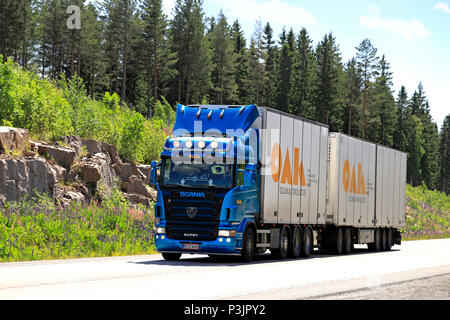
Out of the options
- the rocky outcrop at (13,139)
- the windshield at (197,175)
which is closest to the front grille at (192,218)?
the windshield at (197,175)

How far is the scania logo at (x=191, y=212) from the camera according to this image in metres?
18.4

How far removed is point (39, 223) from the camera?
20.9 meters

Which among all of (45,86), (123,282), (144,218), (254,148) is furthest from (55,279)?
(45,86)

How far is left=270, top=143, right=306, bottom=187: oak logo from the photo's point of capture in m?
20.6

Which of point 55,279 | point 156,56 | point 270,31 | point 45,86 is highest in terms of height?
point 270,31

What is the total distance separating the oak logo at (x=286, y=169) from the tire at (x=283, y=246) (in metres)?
1.59

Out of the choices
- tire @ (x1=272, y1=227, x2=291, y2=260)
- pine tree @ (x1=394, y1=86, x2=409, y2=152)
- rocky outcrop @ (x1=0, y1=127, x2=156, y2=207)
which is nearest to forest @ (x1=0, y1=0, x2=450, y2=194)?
pine tree @ (x1=394, y1=86, x2=409, y2=152)

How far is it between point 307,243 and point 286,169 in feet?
10.5

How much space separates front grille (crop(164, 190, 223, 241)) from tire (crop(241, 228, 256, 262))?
1.08 m

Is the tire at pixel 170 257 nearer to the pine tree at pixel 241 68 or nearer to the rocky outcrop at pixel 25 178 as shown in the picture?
the rocky outcrop at pixel 25 178

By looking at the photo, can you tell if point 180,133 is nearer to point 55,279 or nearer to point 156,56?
point 55,279

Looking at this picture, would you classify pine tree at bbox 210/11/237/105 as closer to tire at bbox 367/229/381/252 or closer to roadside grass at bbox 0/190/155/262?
tire at bbox 367/229/381/252

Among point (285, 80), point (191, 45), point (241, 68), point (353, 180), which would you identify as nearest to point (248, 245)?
point (353, 180)
